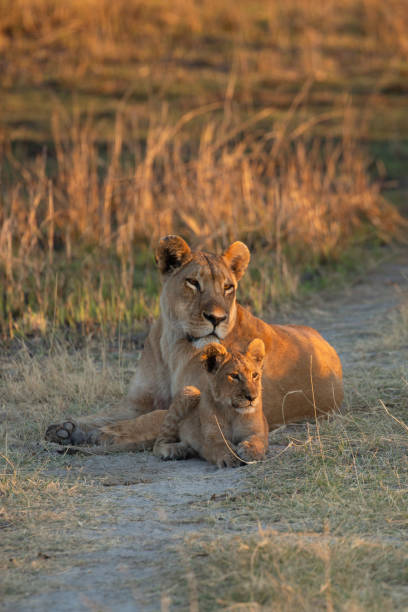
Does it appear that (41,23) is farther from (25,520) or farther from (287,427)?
(25,520)

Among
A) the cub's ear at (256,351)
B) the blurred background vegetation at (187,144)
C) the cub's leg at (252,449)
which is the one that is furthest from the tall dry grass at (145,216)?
the cub's leg at (252,449)

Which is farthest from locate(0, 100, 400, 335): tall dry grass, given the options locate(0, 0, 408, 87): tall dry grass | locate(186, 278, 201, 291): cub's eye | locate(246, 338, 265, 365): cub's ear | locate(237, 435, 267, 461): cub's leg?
locate(0, 0, 408, 87): tall dry grass

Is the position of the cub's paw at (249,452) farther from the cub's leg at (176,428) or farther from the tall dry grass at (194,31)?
the tall dry grass at (194,31)

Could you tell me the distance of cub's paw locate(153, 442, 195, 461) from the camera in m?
4.89

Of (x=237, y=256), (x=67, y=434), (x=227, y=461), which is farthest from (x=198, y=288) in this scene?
(x=67, y=434)

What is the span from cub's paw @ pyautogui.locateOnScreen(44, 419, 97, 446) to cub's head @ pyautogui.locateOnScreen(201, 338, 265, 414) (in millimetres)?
895

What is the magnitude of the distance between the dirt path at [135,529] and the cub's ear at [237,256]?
96 cm

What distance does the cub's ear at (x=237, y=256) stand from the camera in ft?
17.2

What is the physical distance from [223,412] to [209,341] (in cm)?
38

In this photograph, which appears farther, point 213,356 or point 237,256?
point 237,256

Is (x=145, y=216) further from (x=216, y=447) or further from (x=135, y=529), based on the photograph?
(x=135, y=529)

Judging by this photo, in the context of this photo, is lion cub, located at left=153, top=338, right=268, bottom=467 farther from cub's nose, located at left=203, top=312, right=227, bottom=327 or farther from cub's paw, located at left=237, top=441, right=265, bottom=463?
cub's nose, located at left=203, top=312, right=227, bottom=327

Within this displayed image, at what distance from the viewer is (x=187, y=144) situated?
13.3 metres

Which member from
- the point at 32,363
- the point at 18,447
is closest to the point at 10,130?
the point at 32,363
